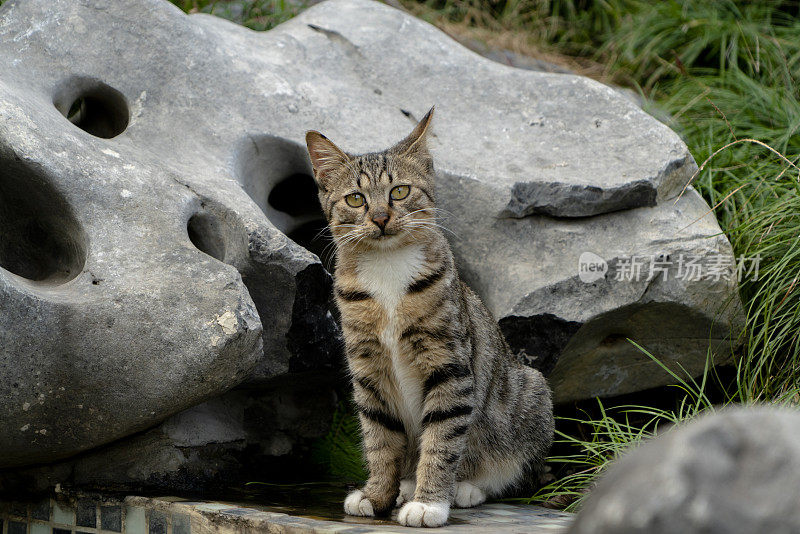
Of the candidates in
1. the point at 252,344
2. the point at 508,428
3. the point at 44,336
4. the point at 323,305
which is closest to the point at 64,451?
the point at 44,336

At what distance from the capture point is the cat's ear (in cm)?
304

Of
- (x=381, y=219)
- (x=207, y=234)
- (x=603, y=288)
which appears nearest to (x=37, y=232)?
(x=207, y=234)

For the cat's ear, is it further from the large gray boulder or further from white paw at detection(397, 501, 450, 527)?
white paw at detection(397, 501, 450, 527)

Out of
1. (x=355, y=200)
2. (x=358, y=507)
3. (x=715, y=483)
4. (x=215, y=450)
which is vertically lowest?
(x=215, y=450)

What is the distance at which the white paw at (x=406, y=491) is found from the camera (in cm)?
285

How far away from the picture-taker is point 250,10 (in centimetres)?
544

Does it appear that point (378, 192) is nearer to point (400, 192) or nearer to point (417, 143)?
point (400, 192)

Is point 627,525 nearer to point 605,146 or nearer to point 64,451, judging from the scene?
point 64,451

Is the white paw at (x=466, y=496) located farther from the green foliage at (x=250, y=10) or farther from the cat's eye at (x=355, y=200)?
the green foliage at (x=250, y=10)

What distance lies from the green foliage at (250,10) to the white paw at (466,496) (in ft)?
11.5

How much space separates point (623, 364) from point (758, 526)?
262cm

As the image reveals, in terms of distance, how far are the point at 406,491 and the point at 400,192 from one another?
1.11m

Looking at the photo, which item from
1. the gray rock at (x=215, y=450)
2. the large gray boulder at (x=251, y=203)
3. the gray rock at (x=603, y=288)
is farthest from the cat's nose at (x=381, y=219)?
the gray rock at (x=215, y=450)

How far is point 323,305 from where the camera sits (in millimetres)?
3252
